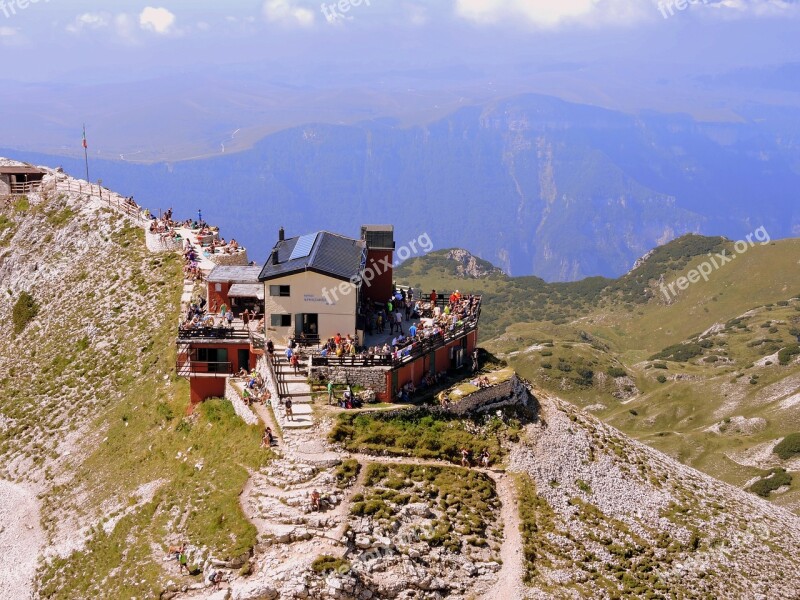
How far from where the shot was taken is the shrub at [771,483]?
8869cm

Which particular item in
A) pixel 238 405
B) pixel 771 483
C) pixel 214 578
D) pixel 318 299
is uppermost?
pixel 318 299

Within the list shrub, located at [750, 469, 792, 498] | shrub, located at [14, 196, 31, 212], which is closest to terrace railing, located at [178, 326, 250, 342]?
shrub, located at [14, 196, 31, 212]

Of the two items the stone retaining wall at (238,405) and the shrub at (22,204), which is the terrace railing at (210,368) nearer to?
the stone retaining wall at (238,405)

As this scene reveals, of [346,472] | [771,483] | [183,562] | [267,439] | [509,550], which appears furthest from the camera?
[771,483]

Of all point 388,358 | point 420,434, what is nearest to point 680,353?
point 388,358

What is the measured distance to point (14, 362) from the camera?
7875cm

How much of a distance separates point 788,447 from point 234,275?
218ft

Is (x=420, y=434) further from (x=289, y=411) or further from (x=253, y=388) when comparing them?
(x=253, y=388)

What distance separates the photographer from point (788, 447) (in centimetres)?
9762

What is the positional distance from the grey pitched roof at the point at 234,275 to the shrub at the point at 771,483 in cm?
5575

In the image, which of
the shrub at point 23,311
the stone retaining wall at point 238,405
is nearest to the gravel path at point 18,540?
the stone retaining wall at point 238,405

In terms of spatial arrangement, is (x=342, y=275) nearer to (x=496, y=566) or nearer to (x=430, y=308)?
(x=430, y=308)

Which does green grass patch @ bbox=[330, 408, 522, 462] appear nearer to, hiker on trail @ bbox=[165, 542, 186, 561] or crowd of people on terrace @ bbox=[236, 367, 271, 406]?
crowd of people on terrace @ bbox=[236, 367, 271, 406]

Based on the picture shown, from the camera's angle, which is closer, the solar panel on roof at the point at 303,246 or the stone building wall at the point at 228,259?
the solar panel on roof at the point at 303,246
